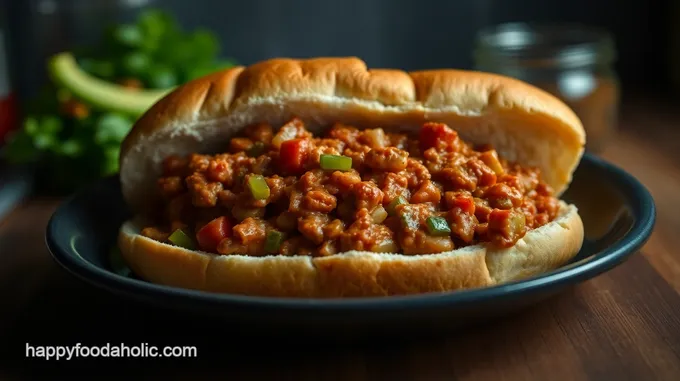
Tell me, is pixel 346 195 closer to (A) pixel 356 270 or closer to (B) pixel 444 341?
(A) pixel 356 270

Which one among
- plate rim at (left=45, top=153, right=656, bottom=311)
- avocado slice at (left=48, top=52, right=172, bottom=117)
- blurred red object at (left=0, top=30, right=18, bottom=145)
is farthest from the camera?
blurred red object at (left=0, top=30, right=18, bottom=145)

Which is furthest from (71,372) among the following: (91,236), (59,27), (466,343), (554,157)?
(59,27)

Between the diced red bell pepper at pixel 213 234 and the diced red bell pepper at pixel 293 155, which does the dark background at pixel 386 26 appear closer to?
the diced red bell pepper at pixel 293 155

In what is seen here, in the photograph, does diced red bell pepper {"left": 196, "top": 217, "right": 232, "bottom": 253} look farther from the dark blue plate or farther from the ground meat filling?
the dark blue plate

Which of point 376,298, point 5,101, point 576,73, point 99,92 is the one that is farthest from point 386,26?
point 376,298

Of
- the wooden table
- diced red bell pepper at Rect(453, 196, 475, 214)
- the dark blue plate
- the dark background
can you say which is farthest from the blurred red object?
diced red bell pepper at Rect(453, 196, 475, 214)

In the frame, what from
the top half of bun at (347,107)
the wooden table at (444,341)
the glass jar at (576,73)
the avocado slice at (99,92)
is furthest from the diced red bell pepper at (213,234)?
the glass jar at (576,73)

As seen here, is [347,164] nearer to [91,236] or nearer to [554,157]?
[554,157]
